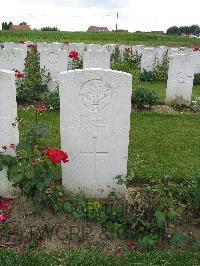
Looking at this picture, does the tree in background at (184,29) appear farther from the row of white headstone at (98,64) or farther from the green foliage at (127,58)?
the row of white headstone at (98,64)

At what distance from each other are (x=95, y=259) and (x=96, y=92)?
73.6 inches

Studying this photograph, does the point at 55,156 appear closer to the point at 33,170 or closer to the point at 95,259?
the point at 33,170

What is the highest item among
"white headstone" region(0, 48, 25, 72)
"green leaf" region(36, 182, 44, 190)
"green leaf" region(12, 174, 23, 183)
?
"white headstone" region(0, 48, 25, 72)

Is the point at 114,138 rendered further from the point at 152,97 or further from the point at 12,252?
the point at 152,97

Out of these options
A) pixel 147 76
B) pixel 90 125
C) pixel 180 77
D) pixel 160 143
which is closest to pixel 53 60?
pixel 180 77

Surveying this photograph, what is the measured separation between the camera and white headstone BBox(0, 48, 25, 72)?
1042cm

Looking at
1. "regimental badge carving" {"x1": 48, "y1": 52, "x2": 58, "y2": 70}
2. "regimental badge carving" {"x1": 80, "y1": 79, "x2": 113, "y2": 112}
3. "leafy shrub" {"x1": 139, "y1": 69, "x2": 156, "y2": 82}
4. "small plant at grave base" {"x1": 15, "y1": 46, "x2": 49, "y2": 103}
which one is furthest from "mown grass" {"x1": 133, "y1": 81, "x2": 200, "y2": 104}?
"regimental badge carving" {"x1": 80, "y1": 79, "x2": 113, "y2": 112}

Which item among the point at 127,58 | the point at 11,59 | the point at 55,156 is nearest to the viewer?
the point at 55,156

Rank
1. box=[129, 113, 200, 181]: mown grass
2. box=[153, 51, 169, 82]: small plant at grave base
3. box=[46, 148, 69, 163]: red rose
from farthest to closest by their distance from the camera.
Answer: box=[153, 51, 169, 82]: small plant at grave base
box=[129, 113, 200, 181]: mown grass
box=[46, 148, 69, 163]: red rose

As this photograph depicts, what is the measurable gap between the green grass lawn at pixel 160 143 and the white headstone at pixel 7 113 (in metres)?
1.34

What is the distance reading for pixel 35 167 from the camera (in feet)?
13.9

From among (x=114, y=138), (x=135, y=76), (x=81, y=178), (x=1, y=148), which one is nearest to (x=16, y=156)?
(x=1, y=148)

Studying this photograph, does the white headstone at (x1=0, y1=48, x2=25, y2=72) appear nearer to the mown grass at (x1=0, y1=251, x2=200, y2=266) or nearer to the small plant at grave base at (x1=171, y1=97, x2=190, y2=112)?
the small plant at grave base at (x1=171, y1=97, x2=190, y2=112)

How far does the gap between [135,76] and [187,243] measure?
11.0m
